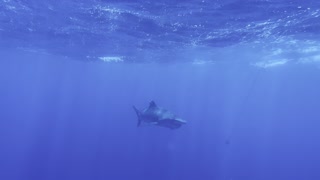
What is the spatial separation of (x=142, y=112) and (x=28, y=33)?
21.0m

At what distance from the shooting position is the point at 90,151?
2496 inches

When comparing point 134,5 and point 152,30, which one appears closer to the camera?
point 134,5

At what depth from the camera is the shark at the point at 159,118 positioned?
43.8 ft

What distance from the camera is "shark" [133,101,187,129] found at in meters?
13.3

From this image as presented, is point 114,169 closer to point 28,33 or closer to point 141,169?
point 141,169

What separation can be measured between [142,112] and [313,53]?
2879 cm

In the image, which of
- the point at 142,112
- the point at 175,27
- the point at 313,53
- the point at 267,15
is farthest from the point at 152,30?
the point at 313,53

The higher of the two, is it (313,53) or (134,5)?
(313,53)

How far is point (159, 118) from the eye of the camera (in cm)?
1376

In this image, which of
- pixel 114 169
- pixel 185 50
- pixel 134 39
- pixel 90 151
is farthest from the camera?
pixel 90 151

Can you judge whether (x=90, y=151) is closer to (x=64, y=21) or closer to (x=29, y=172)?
(x=29, y=172)

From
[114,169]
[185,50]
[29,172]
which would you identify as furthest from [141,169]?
[185,50]

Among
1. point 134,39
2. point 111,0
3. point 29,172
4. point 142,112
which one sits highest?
point 134,39

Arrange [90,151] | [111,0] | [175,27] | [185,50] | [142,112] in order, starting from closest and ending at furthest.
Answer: [142,112] → [111,0] → [175,27] → [185,50] → [90,151]
